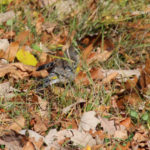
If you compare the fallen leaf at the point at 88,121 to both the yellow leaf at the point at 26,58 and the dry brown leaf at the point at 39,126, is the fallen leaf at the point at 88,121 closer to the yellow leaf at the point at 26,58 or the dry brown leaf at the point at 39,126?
the dry brown leaf at the point at 39,126

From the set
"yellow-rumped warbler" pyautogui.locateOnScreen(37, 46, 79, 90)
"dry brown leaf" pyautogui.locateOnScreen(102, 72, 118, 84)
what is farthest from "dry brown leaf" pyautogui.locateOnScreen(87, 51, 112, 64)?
"dry brown leaf" pyautogui.locateOnScreen(102, 72, 118, 84)

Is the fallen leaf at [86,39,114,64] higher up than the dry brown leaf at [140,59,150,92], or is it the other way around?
the fallen leaf at [86,39,114,64]

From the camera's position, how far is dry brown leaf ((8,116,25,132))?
2.51m

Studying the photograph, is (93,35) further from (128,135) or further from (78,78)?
(128,135)

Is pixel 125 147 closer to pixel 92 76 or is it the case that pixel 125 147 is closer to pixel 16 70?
pixel 92 76

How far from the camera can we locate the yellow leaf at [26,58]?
3.32m

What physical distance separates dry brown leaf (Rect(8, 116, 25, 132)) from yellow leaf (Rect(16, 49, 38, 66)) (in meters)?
0.88

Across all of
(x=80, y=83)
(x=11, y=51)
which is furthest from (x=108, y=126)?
(x=11, y=51)

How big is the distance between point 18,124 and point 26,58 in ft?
3.34

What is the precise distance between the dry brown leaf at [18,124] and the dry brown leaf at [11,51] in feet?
2.83

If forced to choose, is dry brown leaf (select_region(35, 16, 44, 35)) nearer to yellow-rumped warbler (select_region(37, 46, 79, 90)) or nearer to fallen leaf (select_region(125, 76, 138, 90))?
yellow-rumped warbler (select_region(37, 46, 79, 90))

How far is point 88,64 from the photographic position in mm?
3508

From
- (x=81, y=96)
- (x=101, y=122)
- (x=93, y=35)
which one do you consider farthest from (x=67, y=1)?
(x=101, y=122)

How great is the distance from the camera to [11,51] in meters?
3.32
